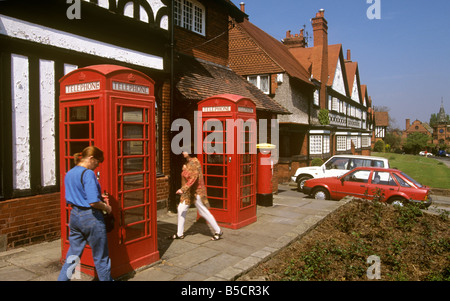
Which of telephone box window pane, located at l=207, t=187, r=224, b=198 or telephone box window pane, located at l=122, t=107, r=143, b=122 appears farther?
telephone box window pane, located at l=207, t=187, r=224, b=198

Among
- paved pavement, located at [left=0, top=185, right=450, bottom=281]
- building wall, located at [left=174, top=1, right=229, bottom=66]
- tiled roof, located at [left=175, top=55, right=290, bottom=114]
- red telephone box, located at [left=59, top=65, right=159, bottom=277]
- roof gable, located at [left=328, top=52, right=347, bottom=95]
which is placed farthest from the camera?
roof gable, located at [left=328, top=52, right=347, bottom=95]

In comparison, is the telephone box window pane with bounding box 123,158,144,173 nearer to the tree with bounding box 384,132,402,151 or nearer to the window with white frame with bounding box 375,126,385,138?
the tree with bounding box 384,132,402,151

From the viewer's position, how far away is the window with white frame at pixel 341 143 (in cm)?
3216

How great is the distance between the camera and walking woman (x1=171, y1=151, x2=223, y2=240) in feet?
23.2

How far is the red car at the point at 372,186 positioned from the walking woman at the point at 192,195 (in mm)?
6491

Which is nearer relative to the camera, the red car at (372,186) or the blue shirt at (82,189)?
the blue shirt at (82,189)

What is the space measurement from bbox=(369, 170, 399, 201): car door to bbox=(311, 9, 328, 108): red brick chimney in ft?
52.0

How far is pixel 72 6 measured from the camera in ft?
22.9

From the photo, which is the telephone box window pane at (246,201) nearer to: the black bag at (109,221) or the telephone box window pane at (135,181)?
the telephone box window pane at (135,181)

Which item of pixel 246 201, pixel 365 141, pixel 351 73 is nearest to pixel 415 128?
pixel 365 141

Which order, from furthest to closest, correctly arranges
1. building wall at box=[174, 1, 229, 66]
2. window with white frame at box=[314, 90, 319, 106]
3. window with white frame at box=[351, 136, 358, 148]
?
window with white frame at box=[351, 136, 358, 148], window with white frame at box=[314, 90, 319, 106], building wall at box=[174, 1, 229, 66]

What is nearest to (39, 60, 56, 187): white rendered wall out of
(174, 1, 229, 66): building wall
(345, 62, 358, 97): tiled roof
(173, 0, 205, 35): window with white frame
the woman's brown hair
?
the woman's brown hair

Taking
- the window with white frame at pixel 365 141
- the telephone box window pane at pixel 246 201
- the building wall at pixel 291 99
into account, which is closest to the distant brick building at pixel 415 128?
the window with white frame at pixel 365 141

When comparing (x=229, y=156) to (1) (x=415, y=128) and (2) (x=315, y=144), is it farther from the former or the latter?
(1) (x=415, y=128)
